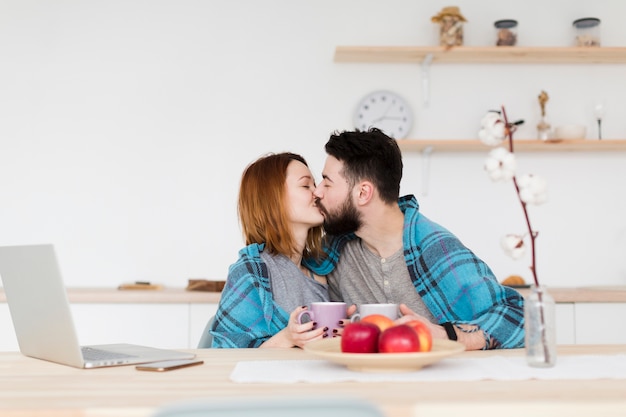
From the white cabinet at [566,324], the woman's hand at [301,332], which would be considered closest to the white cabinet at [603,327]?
the white cabinet at [566,324]

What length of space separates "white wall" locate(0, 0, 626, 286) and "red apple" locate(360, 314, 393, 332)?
2090mm

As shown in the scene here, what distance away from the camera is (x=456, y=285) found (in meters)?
2.03

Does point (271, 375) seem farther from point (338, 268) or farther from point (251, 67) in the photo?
point (251, 67)

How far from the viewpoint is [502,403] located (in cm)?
106

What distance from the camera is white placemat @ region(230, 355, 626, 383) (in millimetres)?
1264

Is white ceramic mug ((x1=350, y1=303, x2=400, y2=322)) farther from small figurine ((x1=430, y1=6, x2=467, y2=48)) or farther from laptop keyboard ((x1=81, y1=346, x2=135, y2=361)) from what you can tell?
small figurine ((x1=430, y1=6, x2=467, y2=48))

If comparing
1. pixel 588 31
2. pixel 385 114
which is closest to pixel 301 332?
pixel 385 114

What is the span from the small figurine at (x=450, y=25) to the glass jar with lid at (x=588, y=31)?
0.58 metres

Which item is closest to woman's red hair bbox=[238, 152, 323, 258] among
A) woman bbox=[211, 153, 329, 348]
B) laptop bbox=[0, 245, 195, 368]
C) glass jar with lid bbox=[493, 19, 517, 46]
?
woman bbox=[211, 153, 329, 348]

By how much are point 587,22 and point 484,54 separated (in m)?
0.52

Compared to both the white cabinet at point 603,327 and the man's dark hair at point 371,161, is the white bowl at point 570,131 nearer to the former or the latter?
the white cabinet at point 603,327

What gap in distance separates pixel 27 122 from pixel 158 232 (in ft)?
2.67

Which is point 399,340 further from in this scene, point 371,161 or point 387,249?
point 371,161

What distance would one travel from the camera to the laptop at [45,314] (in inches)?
54.0
